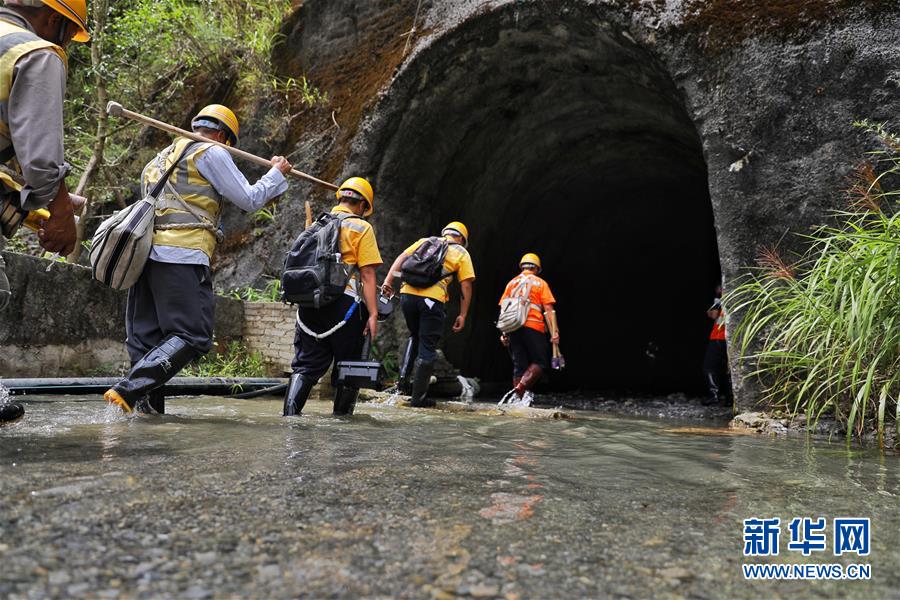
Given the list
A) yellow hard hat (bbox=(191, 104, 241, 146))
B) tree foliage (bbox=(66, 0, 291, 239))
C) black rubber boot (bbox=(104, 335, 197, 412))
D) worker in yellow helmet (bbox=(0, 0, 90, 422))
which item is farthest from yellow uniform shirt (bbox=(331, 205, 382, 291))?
tree foliage (bbox=(66, 0, 291, 239))

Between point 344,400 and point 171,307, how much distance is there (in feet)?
4.67

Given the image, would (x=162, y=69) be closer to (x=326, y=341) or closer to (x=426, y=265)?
(x=426, y=265)

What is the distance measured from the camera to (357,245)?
4598 millimetres

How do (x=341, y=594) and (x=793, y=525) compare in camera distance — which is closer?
(x=341, y=594)

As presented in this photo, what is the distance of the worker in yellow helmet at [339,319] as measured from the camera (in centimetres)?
445

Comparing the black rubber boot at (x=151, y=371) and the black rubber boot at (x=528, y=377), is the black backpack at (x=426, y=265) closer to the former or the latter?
the black rubber boot at (x=528, y=377)

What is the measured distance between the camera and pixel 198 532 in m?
1.54

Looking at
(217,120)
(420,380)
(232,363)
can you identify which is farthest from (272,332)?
(217,120)

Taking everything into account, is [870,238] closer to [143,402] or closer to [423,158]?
[143,402]

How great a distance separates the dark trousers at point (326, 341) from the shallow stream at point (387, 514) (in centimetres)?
121

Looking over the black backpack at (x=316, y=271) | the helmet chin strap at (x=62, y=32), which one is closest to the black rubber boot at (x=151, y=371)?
the black backpack at (x=316, y=271)

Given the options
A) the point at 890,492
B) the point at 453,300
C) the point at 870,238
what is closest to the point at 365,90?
the point at 453,300

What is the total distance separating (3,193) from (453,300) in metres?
7.19

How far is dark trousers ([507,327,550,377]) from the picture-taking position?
780cm
